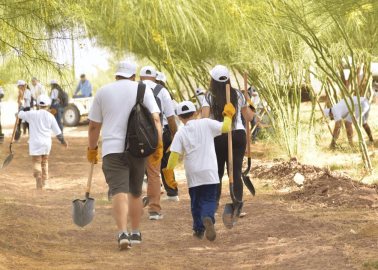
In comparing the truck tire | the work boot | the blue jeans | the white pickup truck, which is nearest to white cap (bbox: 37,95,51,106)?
the work boot

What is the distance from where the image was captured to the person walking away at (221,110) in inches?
375

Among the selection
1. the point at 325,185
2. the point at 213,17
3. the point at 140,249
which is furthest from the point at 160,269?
the point at 213,17

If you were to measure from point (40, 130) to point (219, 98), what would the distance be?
17.6ft

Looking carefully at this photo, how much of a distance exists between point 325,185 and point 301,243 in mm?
3836

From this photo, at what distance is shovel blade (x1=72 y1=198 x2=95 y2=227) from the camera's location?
8930 mm

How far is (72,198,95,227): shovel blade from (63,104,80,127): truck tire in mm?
23170

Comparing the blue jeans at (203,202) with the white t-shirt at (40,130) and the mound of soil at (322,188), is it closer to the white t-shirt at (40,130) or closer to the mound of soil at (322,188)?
the mound of soil at (322,188)

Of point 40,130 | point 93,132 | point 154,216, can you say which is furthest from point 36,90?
point 93,132

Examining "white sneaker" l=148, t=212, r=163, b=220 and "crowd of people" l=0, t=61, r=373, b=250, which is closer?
"crowd of people" l=0, t=61, r=373, b=250

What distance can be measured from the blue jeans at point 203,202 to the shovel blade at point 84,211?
0.92m

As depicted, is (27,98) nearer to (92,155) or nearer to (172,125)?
(172,125)

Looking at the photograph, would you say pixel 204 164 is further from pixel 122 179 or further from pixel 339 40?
pixel 339 40

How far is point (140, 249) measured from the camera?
8742mm

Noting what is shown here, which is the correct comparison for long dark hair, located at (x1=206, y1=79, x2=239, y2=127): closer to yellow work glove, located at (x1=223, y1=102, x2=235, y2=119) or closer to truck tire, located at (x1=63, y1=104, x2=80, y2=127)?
yellow work glove, located at (x1=223, y1=102, x2=235, y2=119)
